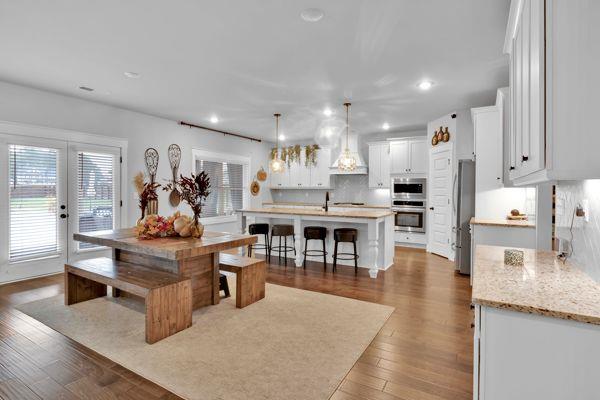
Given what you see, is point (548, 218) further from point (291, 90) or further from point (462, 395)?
point (291, 90)

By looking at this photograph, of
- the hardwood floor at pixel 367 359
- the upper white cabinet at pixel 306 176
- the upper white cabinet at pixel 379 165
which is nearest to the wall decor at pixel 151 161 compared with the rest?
the hardwood floor at pixel 367 359

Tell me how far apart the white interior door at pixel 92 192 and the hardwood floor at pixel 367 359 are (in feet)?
3.90

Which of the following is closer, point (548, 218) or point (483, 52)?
point (548, 218)

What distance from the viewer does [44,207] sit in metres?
4.67

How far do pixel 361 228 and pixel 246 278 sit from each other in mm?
2350

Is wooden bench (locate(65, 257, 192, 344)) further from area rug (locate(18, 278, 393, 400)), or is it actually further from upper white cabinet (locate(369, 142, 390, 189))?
upper white cabinet (locate(369, 142, 390, 189))

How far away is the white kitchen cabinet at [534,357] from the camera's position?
3.76ft

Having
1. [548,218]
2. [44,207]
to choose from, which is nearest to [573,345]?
[548,218]

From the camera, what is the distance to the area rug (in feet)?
6.93

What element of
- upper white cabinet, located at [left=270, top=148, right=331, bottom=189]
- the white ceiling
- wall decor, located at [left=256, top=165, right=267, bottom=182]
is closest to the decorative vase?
the white ceiling

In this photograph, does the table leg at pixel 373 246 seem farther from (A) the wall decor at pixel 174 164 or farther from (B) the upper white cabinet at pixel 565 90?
(A) the wall decor at pixel 174 164

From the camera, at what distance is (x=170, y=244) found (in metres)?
3.00

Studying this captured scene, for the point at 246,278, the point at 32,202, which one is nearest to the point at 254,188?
the point at 32,202

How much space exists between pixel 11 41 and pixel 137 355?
3232 mm
